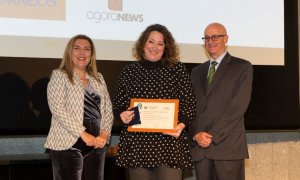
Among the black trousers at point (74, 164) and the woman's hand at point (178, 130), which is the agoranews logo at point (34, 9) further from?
the woman's hand at point (178, 130)

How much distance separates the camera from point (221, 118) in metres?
2.97

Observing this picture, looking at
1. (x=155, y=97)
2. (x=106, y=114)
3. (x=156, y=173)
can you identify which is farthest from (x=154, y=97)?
(x=106, y=114)

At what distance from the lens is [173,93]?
2.61 metres

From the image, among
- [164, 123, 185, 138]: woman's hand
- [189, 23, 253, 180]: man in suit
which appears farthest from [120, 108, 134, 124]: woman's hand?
[189, 23, 253, 180]: man in suit

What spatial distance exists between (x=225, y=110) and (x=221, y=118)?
6cm

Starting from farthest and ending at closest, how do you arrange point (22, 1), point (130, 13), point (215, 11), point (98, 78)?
1. point (215, 11)
2. point (130, 13)
3. point (22, 1)
4. point (98, 78)

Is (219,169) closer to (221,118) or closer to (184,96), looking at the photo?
(221,118)

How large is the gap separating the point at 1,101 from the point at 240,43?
2253 mm

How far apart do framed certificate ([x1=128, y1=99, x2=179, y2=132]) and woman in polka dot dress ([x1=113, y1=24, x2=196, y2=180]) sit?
31mm

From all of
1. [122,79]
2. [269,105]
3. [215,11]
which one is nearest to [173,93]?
[122,79]

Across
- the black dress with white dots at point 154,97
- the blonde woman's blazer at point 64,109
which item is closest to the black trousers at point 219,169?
the black dress with white dots at point 154,97

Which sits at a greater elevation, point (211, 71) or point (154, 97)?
point (211, 71)

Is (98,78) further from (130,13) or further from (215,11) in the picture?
(215,11)

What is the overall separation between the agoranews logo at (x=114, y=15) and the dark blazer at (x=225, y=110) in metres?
1.17
